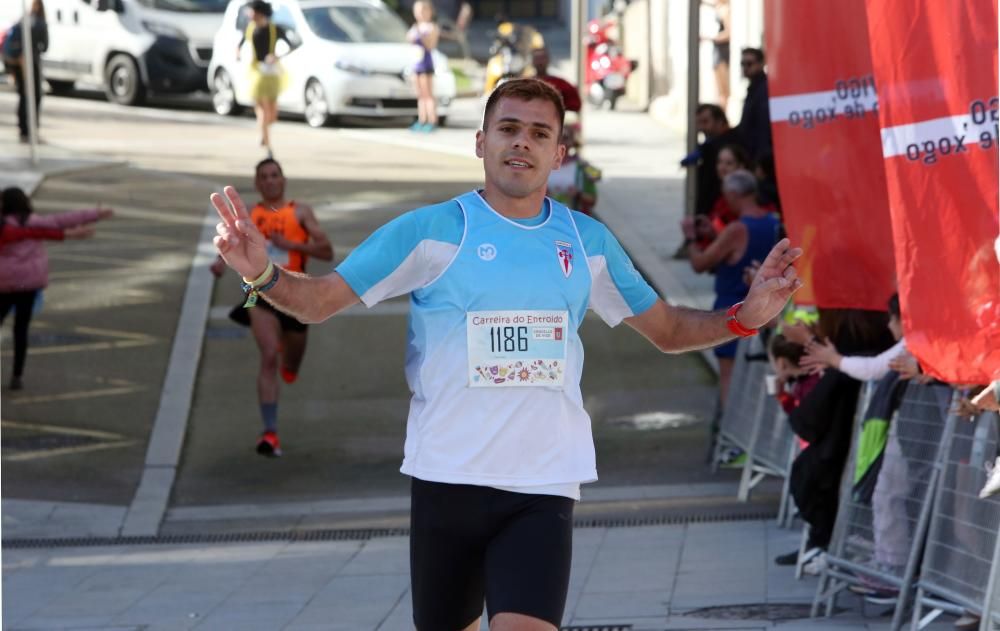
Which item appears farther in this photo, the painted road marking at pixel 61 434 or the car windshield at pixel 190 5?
the car windshield at pixel 190 5

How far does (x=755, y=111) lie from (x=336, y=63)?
40.5ft

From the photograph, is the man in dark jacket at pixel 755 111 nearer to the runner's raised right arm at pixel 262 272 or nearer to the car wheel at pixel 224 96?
the runner's raised right arm at pixel 262 272

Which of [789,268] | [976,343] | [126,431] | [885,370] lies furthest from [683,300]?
[789,268]

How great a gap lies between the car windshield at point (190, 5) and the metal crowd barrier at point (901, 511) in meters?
22.5

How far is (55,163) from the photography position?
23438 mm

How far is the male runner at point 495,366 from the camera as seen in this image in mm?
4973

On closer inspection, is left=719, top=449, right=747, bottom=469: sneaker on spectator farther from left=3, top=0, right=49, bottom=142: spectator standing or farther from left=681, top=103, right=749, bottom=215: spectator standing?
left=3, top=0, right=49, bottom=142: spectator standing

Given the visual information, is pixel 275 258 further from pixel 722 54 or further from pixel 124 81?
pixel 124 81

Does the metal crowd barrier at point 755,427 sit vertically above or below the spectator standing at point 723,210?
below

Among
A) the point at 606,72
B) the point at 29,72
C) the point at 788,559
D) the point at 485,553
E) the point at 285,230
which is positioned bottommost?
the point at 788,559

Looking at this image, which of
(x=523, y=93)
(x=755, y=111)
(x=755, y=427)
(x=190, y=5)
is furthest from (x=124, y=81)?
(x=523, y=93)

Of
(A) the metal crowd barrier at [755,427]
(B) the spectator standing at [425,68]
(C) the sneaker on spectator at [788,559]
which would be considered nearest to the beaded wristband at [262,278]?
(C) the sneaker on spectator at [788,559]

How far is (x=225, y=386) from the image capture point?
14305 millimetres

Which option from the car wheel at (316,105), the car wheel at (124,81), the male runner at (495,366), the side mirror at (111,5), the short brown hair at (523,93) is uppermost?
the side mirror at (111,5)
